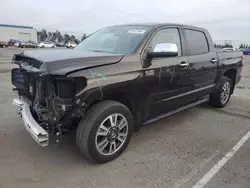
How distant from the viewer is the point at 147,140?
384cm

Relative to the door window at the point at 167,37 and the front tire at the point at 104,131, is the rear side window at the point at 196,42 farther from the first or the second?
the front tire at the point at 104,131

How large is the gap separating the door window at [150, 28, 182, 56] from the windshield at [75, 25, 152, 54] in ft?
0.61

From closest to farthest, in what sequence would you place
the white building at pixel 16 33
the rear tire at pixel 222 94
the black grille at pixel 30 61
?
the black grille at pixel 30 61, the rear tire at pixel 222 94, the white building at pixel 16 33

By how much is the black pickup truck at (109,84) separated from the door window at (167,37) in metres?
0.02

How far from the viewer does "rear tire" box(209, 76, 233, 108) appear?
17.6 feet

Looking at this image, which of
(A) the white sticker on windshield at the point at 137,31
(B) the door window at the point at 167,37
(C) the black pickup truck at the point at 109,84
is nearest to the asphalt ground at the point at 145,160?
(C) the black pickup truck at the point at 109,84

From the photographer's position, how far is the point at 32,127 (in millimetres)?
2768

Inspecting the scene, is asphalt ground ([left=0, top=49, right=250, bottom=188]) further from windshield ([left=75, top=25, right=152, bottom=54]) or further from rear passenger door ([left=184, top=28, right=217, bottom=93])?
windshield ([left=75, top=25, right=152, bottom=54])

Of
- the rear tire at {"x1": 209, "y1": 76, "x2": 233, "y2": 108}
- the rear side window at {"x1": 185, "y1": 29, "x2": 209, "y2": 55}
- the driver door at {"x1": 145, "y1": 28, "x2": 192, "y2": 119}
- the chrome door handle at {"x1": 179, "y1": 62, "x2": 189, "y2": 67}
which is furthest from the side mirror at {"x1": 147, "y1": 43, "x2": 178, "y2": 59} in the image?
the rear tire at {"x1": 209, "y1": 76, "x2": 233, "y2": 108}

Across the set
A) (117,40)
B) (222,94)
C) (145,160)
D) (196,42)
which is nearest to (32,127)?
(145,160)

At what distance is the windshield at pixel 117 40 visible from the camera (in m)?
3.49

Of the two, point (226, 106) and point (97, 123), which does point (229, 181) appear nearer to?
point (97, 123)

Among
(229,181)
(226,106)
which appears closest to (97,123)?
(229,181)

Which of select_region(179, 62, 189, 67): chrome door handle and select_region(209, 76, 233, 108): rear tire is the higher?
select_region(179, 62, 189, 67): chrome door handle
